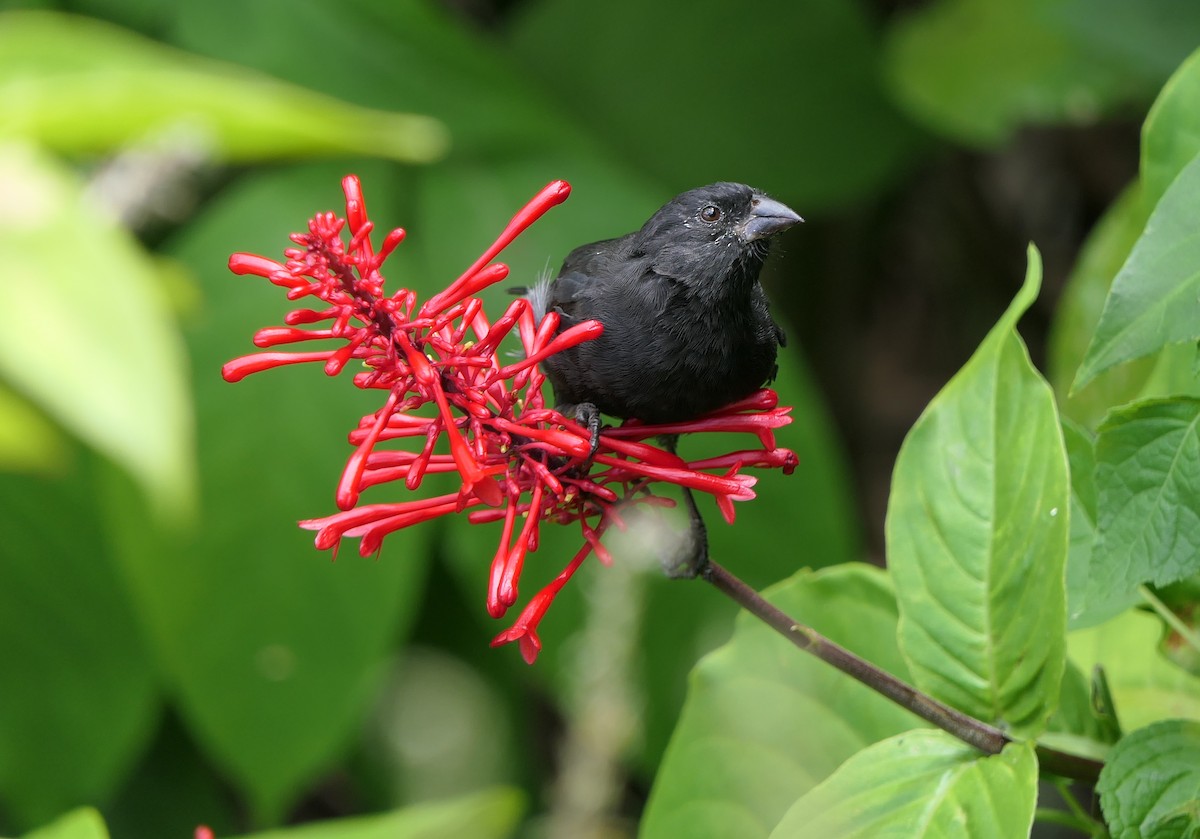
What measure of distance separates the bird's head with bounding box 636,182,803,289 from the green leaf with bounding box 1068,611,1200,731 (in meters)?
0.66

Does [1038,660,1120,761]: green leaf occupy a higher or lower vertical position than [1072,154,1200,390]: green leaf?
lower

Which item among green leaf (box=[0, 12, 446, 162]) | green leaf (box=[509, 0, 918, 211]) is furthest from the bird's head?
green leaf (box=[509, 0, 918, 211])

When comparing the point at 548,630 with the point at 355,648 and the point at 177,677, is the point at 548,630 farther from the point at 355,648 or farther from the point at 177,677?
the point at 177,677

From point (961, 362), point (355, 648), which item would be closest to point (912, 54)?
point (961, 362)

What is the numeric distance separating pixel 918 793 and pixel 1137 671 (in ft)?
1.96

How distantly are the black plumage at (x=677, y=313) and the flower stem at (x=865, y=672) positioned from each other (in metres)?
0.27

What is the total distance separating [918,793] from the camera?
1204 mm

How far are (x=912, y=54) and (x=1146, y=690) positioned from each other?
206cm

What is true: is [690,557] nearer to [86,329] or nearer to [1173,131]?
[86,329]

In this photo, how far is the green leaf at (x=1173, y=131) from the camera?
56.2 inches

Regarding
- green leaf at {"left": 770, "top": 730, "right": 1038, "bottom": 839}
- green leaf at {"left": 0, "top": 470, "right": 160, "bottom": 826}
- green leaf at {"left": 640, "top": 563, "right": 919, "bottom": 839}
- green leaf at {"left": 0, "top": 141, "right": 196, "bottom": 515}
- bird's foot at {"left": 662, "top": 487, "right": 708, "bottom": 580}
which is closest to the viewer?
green leaf at {"left": 0, "top": 141, "right": 196, "bottom": 515}

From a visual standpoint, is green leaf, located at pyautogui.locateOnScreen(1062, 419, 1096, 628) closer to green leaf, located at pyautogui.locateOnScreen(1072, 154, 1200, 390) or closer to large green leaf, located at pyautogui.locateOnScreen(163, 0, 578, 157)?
green leaf, located at pyautogui.locateOnScreen(1072, 154, 1200, 390)

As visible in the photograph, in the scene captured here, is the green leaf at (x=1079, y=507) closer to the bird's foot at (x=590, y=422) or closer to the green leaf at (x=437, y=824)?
the bird's foot at (x=590, y=422)

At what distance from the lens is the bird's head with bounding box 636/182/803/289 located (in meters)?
1.56
